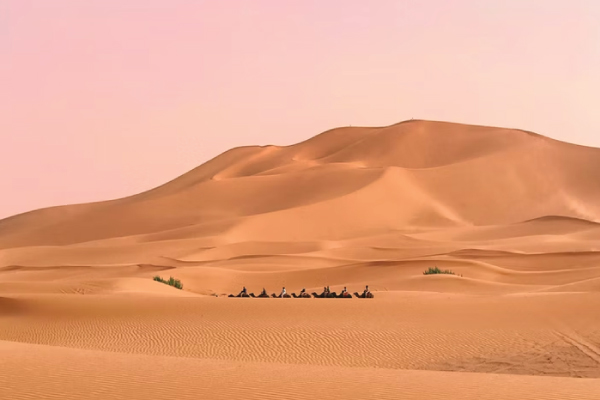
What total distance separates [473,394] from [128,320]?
448 inches

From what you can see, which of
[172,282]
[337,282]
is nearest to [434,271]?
[337,282]

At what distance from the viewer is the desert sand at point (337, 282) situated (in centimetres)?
1056

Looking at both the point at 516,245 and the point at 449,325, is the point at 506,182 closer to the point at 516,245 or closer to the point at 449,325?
the point at 516,245

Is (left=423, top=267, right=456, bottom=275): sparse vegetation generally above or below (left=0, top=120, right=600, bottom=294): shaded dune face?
below

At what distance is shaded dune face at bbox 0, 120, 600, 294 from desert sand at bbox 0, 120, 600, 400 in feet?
0.68

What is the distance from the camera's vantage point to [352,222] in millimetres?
63719

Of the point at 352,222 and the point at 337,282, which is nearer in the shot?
the point at 337,282

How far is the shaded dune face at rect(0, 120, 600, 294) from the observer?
33.8m

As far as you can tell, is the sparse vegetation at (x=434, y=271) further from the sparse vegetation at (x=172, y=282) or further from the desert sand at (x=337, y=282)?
the sparse vegetation at (x=172, y=282)

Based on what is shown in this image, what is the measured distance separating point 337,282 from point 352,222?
31.2 metres

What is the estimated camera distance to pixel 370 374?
A: 1091cm

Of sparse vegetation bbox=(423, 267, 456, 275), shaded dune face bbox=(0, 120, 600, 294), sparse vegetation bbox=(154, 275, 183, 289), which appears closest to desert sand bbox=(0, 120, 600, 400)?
shaded dune face bbox=(0, 120, 600, 294)

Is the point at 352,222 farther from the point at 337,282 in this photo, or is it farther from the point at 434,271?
the point at 434,271

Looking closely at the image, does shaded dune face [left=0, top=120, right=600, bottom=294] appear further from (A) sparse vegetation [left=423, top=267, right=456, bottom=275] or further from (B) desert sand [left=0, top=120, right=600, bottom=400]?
(A) sparse vegetation [left=423, top=267, right=456, bottom=275]
